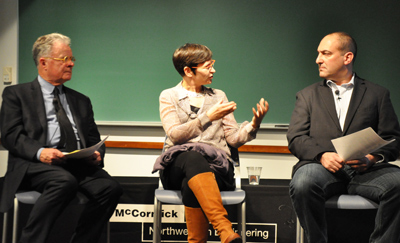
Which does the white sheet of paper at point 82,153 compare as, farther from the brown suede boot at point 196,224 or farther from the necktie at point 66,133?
the brown suede boot at point 196,224

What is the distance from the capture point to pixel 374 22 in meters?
3.60

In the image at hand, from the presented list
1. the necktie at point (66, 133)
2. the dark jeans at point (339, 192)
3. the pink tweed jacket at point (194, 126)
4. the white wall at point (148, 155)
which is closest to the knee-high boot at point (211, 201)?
the pink tweed jacket at point (194, 126)

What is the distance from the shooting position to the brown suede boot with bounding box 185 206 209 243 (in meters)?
2.37

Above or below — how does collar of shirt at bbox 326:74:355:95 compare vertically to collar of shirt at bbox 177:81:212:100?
above

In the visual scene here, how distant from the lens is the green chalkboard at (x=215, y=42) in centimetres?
362

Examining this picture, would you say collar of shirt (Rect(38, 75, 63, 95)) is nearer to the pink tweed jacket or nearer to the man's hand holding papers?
the pink tweed jacket

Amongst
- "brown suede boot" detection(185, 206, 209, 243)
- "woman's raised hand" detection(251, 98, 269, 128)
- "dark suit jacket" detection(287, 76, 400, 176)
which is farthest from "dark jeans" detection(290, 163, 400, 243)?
"brown suede boot" detection(185, 206, 209, 243)

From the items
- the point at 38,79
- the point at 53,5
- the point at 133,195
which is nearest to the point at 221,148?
the point at 133,195

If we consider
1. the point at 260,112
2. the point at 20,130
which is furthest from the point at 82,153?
the point at 260,112

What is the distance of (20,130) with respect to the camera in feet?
8.21

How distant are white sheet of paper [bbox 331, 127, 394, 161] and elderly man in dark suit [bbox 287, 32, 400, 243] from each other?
0.12m

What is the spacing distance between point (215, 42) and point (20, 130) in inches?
74.2

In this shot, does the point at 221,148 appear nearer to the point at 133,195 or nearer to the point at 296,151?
the point at 296,151

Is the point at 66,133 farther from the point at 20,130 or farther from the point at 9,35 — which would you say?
the point at 9,35
